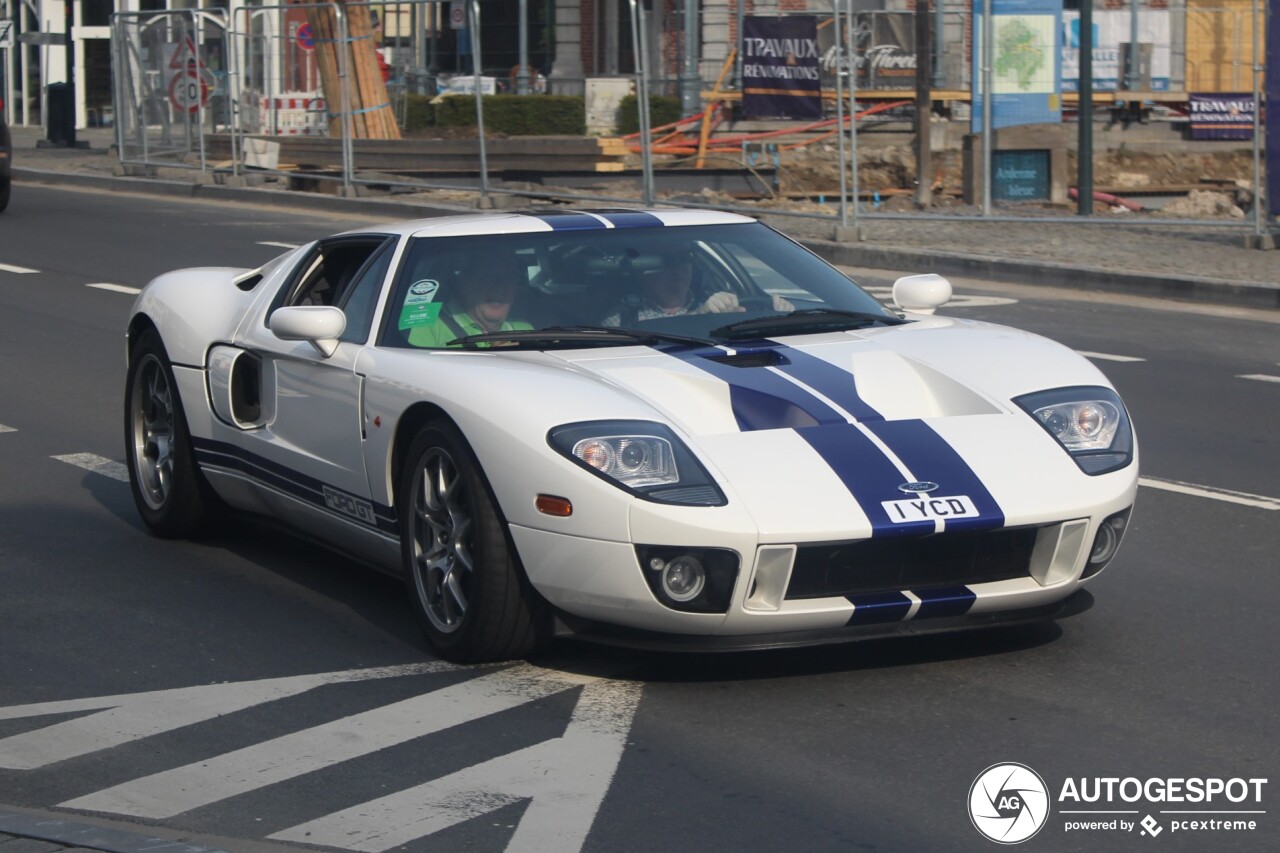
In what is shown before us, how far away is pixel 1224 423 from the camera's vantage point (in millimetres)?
9562

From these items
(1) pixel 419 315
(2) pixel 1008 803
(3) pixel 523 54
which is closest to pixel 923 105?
(1) pixel 419 315

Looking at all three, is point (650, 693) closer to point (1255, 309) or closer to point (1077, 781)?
point (1077, 781)

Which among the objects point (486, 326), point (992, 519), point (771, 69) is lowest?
point (992, 519)

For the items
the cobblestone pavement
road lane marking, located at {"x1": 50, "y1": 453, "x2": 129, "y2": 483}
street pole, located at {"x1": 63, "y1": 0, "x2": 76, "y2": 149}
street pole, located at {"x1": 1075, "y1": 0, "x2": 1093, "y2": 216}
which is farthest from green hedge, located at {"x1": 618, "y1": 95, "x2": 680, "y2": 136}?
road lane marking, located at {"x1": 50, "y1": 453, "x2": 129, "y2": 483}

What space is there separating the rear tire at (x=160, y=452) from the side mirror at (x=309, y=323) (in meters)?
1.22

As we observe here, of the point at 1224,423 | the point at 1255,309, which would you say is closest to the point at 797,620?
the point at 1224,423

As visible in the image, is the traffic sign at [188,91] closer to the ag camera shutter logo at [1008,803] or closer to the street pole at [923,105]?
the street pole at [923,105]

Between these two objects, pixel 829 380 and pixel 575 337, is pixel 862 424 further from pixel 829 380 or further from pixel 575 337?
pixel 575 337

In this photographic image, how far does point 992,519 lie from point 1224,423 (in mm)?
5014

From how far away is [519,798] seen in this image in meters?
4.34

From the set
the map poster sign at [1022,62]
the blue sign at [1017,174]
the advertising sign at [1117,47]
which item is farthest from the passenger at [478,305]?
the advertising sign at [1117,47]

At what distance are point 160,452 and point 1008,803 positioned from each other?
4.19 metres

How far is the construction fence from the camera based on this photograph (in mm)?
20562

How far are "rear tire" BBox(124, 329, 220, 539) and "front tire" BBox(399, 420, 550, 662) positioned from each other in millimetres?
1756
